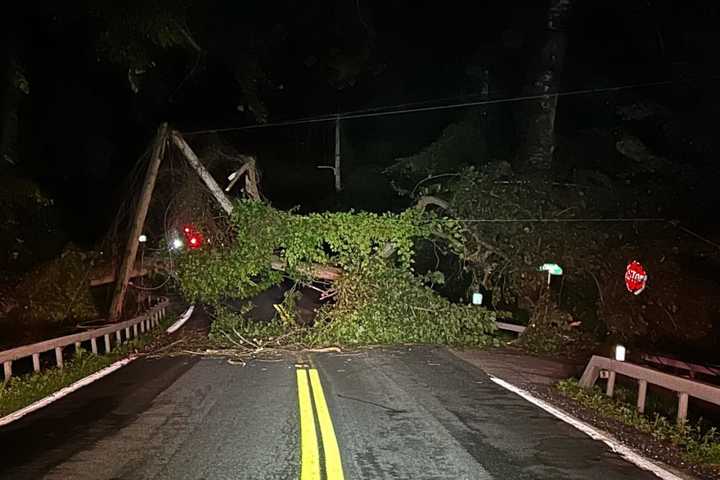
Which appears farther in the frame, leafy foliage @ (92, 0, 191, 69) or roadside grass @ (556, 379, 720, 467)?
leafy foliage @ (92, 0, 191, 69)

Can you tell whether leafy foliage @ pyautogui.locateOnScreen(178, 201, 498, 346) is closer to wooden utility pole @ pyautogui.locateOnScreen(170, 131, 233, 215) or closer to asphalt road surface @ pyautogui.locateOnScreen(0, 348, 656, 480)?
wooden utility pole @ pyautogui.locateOnScreen(170, 131, 233, 215)

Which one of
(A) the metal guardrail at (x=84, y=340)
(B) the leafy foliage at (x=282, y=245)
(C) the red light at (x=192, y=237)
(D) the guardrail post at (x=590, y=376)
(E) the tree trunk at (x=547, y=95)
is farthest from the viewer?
(E) the tree trunk at (x=547, y=95)

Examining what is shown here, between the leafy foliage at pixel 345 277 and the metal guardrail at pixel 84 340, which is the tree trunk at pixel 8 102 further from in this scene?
the leafy foliage at pixel 345 277

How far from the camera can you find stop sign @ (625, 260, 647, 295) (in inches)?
549

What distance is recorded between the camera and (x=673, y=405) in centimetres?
1036

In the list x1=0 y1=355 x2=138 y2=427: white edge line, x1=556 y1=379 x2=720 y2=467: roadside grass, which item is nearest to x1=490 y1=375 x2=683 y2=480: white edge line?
x1=556 y1=379 x2=720 y2=467: roadside grass

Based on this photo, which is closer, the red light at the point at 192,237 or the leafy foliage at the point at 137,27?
the leafy foliage at the point at 137,27

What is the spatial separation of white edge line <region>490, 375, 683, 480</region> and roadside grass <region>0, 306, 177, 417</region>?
21.9 feet

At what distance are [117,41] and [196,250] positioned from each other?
5.20 meters

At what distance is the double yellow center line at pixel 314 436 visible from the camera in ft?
18.4

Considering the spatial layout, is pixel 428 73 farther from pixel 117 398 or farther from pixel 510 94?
pixel 117 398

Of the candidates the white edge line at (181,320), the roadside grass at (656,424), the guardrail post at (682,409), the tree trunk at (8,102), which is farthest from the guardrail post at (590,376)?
the tree trunk at (8,102)

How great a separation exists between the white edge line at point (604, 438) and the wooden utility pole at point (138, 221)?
35.4ft

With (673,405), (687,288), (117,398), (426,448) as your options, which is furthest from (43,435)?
(687,288)
